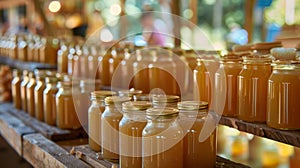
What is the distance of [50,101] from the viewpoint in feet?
6.95

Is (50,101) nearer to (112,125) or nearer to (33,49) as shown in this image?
(112,125)

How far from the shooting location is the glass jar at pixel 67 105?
196 cm

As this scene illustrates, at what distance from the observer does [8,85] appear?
3369 millimetres

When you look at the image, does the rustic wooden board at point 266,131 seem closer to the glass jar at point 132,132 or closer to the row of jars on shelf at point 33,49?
the glass jar at point 132,132

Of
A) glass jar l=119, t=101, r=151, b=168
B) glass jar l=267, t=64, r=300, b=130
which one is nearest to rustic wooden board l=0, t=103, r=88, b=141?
glass jar l=119, t=101, r=151, b=168

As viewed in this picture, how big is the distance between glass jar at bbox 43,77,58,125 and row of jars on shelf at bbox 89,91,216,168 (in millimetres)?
791

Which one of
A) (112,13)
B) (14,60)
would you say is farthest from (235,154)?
(112,13)

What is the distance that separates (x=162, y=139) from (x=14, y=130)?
4.01 ft

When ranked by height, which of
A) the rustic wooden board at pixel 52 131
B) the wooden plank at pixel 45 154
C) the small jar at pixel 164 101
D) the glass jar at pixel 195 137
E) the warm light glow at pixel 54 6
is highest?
the warm light glow at pixel 54 6

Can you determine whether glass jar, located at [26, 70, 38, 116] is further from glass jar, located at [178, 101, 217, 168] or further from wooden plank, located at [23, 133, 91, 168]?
glass jar, located at [178, 101, 217, 168]

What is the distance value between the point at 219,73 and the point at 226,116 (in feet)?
0.48

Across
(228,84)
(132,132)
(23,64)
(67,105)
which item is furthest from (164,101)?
(23,64)

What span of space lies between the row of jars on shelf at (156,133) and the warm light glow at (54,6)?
740 centimetres

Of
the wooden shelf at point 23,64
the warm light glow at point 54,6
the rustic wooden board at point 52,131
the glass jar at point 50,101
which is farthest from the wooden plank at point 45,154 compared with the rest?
the warm light glow at point 54,6
